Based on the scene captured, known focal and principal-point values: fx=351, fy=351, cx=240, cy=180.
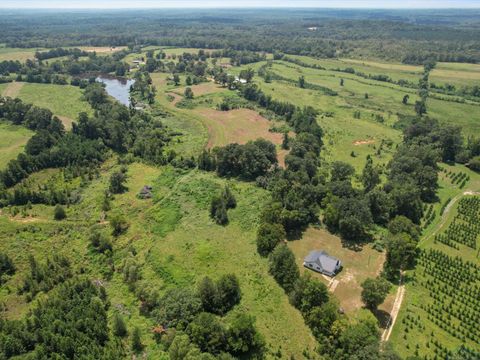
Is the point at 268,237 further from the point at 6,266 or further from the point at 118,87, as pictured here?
the point at 118,87

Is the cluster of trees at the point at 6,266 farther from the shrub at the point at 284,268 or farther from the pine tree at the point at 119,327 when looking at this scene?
the shrub at the point at 284,268

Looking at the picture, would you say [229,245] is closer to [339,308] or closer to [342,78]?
[339,308]

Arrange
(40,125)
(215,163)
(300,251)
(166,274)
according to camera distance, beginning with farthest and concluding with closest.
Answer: (40,125)
(215,163)
(300,251)
(166,274)

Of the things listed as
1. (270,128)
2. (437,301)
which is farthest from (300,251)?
(270,128)

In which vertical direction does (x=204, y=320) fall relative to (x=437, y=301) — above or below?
above

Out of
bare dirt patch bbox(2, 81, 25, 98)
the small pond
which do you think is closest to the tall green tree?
the small pond

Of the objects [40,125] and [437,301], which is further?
[40,125]
